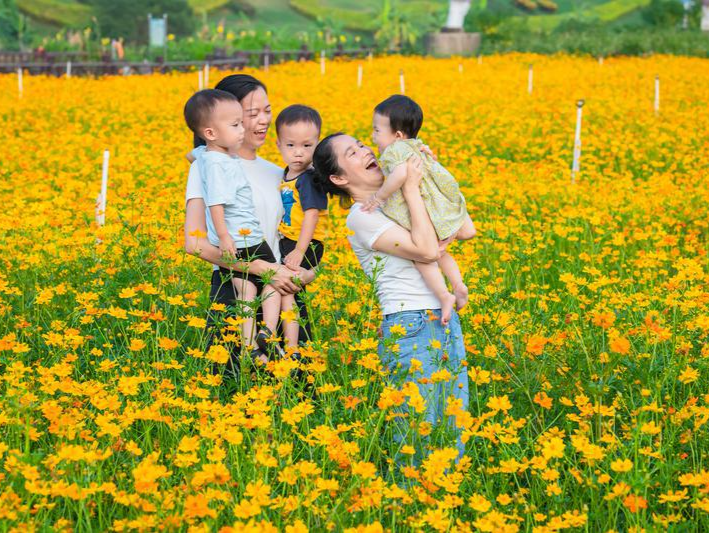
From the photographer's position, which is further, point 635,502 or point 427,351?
point 427,351

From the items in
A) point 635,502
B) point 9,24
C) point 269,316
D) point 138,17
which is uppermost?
point 138,17

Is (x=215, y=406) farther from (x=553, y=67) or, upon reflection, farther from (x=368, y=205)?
(x=553, y=67)

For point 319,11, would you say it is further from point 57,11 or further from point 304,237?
point 304,237

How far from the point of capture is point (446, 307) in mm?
3289

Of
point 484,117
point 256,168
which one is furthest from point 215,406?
point 484,117

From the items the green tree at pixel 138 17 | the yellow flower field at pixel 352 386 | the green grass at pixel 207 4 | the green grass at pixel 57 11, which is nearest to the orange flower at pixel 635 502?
the yellow flower field at pixel 352 386

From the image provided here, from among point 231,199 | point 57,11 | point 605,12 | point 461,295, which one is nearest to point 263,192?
point 231,199

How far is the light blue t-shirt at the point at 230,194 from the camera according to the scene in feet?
11.5

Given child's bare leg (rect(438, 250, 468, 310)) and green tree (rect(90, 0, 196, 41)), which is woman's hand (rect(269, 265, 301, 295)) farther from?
green tree (rect(90, 0, 196, 41))

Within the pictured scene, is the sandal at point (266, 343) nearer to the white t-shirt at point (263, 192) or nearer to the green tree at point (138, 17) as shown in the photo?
the white t-shirt at point (263, 192)

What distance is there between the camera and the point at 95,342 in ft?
13.5

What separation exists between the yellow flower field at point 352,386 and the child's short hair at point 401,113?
426 millimetres

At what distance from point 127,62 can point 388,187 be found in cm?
2095

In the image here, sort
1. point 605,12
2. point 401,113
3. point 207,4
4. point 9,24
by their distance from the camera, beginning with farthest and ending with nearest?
point 605,12 → point 207,4 → point 9,24 → point 401,113
